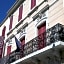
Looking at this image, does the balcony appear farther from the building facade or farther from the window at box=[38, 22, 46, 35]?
the window at box=[38, 22, 46, 35]

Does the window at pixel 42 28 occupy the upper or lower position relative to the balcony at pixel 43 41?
upper

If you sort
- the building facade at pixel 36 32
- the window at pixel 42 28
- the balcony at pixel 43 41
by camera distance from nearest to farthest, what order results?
1. the balcony at pixel 43 41
2. the building facade at pixel 36 32
3. the window at pixel 42 28

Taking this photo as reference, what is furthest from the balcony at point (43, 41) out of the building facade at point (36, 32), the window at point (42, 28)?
the window at point (42, 28)

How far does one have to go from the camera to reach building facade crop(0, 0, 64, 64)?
1260 cm

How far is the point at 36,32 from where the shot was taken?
16125 millimetres

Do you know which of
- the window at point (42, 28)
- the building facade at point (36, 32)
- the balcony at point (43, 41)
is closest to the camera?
the balcony at point (43, 41)

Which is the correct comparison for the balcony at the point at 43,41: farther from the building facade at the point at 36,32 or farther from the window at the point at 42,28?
the window at the point at 42,28

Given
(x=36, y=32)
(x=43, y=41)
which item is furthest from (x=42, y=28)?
(x=43, y=41)

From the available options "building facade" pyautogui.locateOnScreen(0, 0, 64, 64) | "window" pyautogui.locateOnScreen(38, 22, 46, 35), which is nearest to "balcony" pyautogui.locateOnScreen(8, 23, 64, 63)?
"building facade" pyautogui.locateOnScreen(0, 0, 64, 64)

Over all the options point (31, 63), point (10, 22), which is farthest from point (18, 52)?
point (10, 22)

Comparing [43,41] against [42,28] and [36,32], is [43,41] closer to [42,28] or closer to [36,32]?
[42,28]

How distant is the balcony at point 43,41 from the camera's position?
12328mm

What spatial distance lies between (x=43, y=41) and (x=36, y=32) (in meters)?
2.47

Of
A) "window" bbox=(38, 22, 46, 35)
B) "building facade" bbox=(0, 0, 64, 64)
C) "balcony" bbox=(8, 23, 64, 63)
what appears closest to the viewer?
"balcony" bbox=(8, 23, 64, 63)
